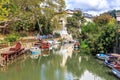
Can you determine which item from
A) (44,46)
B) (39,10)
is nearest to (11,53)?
(44,46)

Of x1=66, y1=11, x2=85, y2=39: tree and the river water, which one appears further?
x1=66, y1=11, x2=85, y2=39: tree

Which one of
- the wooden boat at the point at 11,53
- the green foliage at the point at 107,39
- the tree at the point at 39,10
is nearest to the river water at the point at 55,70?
the wooden boat at the point at 11,53

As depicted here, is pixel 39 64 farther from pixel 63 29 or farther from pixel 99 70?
pixel 63 29

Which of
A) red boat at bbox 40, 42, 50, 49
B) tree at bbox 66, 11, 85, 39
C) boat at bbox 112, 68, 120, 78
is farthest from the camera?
tree at bbox 66, 11, 85, 39

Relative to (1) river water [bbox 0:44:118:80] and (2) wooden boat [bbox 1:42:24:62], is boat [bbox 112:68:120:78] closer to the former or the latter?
(1) river water [bbox 0:44:118:80]

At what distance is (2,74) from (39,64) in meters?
8.59

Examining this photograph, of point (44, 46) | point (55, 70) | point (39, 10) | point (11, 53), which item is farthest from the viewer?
point (39, 10)

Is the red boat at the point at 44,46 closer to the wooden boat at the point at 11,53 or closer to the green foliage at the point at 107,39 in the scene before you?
the wooden boat at the point at 11,53

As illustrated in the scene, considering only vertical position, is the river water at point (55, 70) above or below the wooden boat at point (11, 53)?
below

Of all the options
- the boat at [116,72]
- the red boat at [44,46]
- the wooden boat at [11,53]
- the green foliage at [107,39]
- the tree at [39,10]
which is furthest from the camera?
the tree at [39,10]

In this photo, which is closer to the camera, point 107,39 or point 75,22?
point 107,39

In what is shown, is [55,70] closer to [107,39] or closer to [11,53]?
[11,53]

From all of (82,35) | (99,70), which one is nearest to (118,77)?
(99,70)

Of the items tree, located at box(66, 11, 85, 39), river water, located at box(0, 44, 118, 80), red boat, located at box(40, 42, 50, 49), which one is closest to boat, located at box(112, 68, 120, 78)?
river water, located at box(0, 44, 118, 80)
